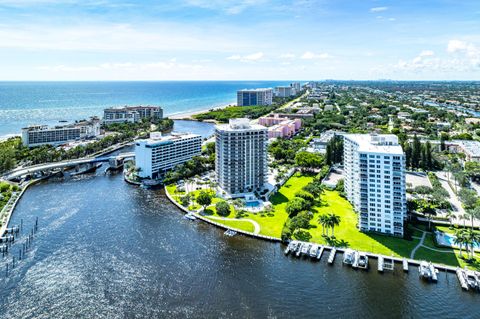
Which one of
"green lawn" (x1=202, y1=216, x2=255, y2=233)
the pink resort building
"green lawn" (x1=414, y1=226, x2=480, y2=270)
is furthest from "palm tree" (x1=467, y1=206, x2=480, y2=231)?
the pink resort building

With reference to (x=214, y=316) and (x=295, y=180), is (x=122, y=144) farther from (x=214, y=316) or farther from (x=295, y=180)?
(x=214, y=316)

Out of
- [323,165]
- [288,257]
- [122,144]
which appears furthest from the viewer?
[122,144]

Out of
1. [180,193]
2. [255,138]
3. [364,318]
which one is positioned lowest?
[364,318]

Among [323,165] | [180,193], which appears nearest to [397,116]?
[323,165]

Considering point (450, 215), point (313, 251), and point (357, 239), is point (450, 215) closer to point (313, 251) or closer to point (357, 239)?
point (357, 239)

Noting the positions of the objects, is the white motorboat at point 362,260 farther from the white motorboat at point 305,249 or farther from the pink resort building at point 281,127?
the pink resort building at point 281,127

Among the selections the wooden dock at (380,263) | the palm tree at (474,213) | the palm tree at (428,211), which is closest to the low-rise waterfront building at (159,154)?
the wooden dock at (380,263)

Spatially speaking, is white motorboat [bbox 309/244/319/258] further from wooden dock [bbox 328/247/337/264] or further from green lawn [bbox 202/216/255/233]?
green lawn [bbox 202/216/255/233]

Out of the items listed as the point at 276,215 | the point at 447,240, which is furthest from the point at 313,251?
the point at 447,240
